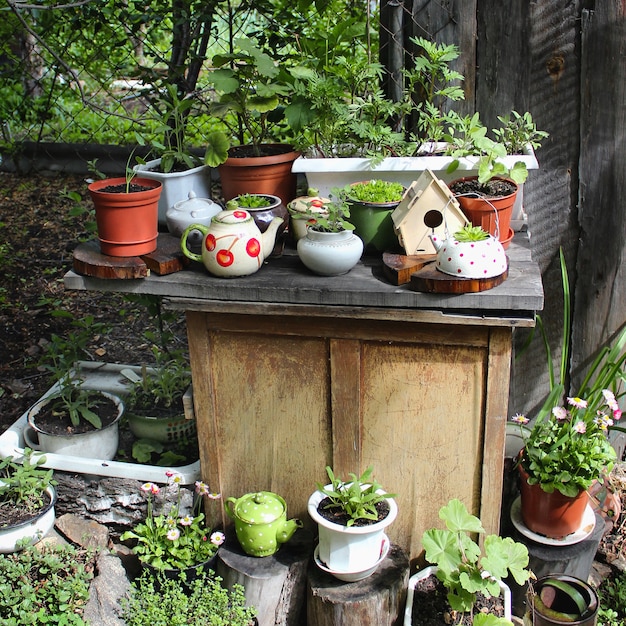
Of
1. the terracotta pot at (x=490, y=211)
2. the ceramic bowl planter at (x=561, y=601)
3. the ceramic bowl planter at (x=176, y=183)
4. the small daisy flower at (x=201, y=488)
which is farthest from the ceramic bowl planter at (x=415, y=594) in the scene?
the ceramic bowl planter at (x=176, y=183)

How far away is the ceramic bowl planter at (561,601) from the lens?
2.50m

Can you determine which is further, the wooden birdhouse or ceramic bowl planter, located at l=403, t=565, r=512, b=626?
ceramic bowl planter, located at l=403, t=565, r=512, b=626

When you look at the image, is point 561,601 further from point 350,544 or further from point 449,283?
point 449,283

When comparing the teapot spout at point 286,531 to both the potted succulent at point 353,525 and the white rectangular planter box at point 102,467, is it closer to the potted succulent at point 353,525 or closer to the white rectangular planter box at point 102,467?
the potted succulent at point 353,525

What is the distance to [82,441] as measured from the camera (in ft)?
9.00

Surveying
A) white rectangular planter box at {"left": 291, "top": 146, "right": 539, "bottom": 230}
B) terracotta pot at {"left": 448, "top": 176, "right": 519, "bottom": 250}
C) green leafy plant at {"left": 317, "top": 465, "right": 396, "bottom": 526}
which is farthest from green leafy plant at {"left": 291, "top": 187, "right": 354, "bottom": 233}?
green leafy plant at {"left": 317, "top": 465, "right": 396, "bottom": 526}

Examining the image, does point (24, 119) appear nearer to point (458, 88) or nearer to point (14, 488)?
point (14, 488)

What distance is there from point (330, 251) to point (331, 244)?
2cm

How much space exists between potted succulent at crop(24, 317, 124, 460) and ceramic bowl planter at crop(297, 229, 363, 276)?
106cm

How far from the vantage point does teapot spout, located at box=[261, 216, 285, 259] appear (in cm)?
236

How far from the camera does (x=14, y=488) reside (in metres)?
2.63

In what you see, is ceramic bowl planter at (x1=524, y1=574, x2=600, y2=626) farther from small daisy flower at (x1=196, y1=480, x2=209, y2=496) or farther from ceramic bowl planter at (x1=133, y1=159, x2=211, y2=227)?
ceramic bowl planter at (x1=133, y1=159, x2=211, y2=227)

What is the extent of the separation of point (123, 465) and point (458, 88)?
1.71 meters

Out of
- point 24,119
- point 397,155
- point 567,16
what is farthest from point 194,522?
point 24,119
